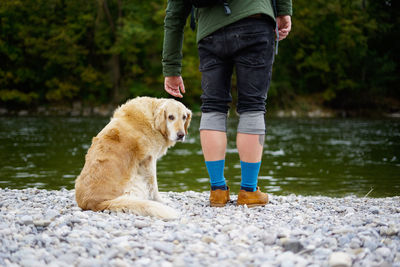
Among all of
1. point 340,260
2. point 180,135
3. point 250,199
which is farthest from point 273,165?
point 340,260

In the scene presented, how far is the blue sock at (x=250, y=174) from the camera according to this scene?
3.44 metres

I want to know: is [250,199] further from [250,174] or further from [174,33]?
[174,33]

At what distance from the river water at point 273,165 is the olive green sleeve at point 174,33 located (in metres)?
3.02

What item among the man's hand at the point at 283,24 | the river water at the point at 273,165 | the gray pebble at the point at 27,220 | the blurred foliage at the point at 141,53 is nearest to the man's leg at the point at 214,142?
the man's hand at the point at 283,24

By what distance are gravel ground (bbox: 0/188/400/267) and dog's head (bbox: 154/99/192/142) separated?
0.88 metres

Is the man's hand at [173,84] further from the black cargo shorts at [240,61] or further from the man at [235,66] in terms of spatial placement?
the black cargo shorts at [240,61]

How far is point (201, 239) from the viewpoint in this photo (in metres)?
2.55

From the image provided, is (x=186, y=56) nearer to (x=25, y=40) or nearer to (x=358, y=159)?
(x=25, y=40)

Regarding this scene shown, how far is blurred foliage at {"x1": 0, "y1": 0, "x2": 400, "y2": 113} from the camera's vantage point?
33.1 meters

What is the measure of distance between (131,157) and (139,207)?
22.4 inches

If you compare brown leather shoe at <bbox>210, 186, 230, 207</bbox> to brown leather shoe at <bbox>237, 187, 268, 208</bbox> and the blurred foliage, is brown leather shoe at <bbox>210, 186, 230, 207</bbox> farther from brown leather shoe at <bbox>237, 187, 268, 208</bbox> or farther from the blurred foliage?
the blurred foliage

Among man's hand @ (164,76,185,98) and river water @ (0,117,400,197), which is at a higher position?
man's hand @ (164,76,185,98)

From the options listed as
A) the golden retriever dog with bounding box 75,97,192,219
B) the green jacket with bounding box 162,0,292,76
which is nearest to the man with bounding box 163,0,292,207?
the green jacket with bounding box 162,0,292,76

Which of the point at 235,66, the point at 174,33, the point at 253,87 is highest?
the point at 174,33
